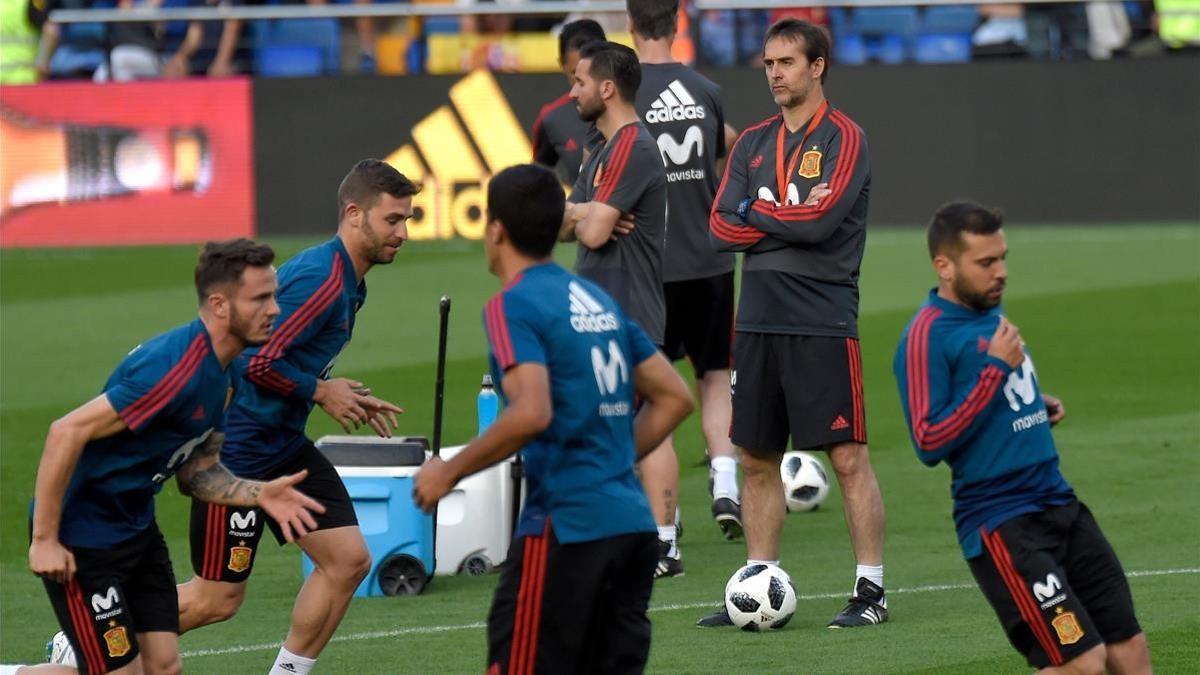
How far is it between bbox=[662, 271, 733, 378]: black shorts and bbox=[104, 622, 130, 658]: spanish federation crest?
4339 millimetres

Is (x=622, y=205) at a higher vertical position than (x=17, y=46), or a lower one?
lower

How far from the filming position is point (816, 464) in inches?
432

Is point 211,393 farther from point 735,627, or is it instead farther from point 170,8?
point 170,8

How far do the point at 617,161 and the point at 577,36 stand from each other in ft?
7.42

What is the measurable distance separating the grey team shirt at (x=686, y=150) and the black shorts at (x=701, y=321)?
0.29 ft

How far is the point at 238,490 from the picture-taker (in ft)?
21.1

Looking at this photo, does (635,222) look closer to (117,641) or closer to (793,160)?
(793,160)

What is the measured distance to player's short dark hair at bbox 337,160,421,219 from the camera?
738 cm

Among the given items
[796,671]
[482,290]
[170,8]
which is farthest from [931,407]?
[170,8]

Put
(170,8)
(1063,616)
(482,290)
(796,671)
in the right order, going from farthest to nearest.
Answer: (170,8), (482,290), (796,671), (1063,616)

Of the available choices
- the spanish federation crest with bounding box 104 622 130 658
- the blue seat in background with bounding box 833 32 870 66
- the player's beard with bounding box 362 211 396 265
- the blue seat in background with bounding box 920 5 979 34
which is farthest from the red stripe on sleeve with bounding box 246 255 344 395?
the blue seat in background with bounding box 920 5 979 34

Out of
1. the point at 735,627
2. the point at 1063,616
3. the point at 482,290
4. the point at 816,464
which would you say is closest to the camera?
the point at 1063,616

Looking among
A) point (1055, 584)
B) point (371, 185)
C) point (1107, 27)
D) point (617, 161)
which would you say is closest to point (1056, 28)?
point (1107, 27)

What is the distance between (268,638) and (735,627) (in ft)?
A: 6.11
